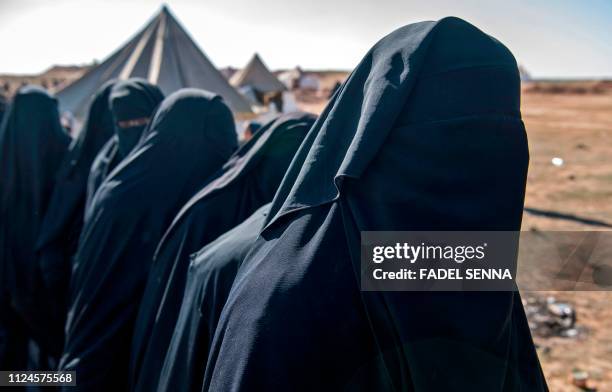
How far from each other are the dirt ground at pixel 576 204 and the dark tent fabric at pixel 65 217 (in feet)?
9.77

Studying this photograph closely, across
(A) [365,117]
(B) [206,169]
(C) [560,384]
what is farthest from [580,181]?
(A) [365,117]

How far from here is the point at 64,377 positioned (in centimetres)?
193

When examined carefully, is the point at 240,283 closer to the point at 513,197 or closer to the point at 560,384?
the point at 513,197

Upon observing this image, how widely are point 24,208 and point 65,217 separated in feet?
1.29

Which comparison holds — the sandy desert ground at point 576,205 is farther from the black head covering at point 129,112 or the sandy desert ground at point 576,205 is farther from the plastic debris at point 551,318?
the black head covering at point 129,112

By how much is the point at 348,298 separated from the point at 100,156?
2252 millimetres

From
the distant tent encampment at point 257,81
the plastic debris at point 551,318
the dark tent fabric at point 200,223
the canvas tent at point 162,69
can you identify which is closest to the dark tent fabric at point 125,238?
the dark tent fabric at point 200,223

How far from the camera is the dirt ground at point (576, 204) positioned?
3014 millimetres

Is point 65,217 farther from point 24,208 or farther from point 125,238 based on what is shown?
point 125,238

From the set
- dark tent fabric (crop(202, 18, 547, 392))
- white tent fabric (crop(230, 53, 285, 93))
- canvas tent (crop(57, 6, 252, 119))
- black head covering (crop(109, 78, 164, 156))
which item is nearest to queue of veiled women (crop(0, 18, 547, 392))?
dark tent fabric (crop(202, 18, 547, 392))

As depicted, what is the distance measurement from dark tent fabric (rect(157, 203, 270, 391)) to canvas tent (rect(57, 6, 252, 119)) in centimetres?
591

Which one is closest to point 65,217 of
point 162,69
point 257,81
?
point 162,69

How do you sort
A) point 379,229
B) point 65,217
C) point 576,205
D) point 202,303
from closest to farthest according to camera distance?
point 379,229 → point 202,303 → point 65,217 → point 576,205

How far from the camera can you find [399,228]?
3.09ft
